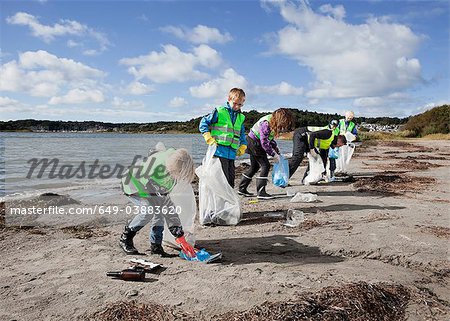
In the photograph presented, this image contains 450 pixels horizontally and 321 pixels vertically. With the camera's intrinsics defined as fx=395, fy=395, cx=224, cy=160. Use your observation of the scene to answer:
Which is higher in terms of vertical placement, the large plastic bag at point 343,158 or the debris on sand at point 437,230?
the large plastic bag at point 343,158

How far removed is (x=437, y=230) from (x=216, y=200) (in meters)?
3.13

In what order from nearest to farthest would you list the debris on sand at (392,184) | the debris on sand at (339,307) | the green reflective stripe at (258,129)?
the debris on sand at (339,307)
the green reflective stripe at (258,129)
the debris on sand at (392,184)

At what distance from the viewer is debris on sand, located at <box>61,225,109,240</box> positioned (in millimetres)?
5445

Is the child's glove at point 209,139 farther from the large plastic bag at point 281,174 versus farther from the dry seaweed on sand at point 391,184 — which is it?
the dry seaweed on sand at point 391,184

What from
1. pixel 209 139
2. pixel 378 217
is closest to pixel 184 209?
pixel 209 139

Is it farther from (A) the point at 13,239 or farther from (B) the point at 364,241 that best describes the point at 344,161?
(A) the point at 13,239

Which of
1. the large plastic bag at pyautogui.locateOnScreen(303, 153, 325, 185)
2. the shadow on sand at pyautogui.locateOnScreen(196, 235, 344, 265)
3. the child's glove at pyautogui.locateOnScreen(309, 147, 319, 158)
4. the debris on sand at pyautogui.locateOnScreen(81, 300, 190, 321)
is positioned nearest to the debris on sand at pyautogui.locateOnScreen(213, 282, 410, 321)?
the debris on sand at pyautogui.locateOnScreen(81, 300, 190, 321)

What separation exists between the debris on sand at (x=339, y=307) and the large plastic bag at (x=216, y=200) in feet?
9.00

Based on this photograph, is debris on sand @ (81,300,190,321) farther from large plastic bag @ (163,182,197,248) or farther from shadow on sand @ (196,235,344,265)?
large plastic bag @ (163,182,197,248)

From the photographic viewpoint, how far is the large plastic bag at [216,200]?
593 centimetres

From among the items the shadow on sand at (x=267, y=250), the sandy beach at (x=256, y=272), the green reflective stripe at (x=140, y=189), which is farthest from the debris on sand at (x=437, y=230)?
the green reflective stripe at (x=140, y=189)

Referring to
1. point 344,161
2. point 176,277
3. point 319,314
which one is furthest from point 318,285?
point 344,161

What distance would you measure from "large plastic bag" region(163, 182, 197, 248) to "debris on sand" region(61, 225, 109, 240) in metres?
1.29

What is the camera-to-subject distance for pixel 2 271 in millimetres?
3977
